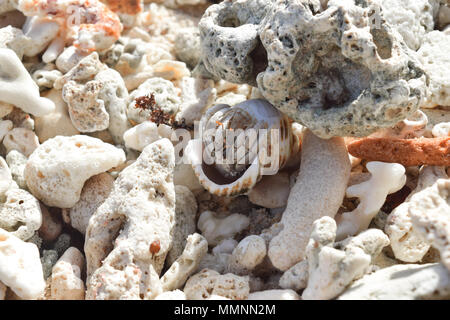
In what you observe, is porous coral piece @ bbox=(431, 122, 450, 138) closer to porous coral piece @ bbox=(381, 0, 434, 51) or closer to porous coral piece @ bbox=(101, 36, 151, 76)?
porous coral piece @ bbox=(381, 0, 434, 51)

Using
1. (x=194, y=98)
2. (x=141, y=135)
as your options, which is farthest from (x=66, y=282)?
(x=194, y=98)

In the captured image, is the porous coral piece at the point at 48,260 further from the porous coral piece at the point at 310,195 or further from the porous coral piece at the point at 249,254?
the porous coral piece at the point at 310,195

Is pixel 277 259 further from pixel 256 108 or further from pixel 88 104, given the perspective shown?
pixel 88 104

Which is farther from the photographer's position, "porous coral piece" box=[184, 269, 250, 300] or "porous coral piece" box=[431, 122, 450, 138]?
"porous coral piece" box=[431, 122, 450, 138]

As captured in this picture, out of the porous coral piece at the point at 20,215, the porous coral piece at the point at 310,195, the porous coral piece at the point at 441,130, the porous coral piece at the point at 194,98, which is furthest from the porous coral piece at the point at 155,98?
the porous coral piece at the point at 441,130

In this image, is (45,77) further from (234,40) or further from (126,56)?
(234,40)

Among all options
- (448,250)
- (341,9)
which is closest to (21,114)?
(341,9)

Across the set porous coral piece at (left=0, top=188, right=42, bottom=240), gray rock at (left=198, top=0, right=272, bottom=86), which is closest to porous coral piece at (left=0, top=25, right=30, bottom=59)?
porous coral piece at (left=0, top=188, right=42, bottom=240)
